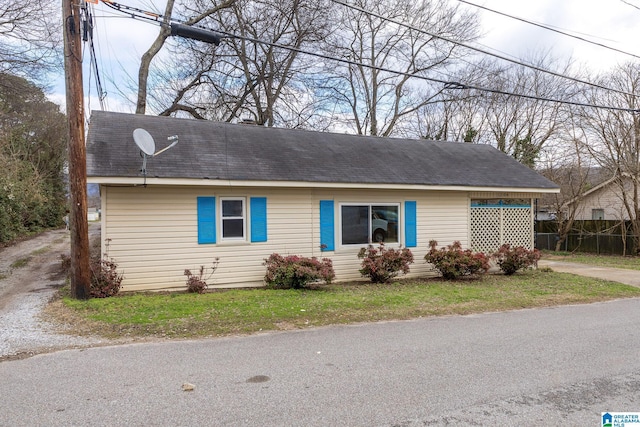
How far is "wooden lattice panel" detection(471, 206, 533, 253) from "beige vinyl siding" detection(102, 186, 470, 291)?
2102 millimetres

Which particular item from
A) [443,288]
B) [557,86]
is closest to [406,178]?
[443,288]

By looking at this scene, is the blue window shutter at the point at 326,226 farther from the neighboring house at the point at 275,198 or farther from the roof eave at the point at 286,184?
the roof eave at the point at 286,184

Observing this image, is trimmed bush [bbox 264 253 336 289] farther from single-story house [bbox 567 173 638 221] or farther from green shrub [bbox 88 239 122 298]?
single-story house [bbox 567 173 638 221]

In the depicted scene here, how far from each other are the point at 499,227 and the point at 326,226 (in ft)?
19.3

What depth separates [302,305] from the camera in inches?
316

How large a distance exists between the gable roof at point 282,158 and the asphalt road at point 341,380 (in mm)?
4698

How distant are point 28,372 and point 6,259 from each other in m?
12.8

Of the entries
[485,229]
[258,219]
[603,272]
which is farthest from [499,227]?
[258,219]

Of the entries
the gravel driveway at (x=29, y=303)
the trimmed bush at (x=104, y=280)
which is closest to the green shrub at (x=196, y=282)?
the trimmed bush at (x=104, y=280)

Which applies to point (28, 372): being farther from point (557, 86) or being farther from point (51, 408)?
point (557, 86)

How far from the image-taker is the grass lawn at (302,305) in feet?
21.5

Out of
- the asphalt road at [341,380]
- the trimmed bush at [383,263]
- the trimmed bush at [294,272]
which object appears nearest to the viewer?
the asphalt road at [341,380]

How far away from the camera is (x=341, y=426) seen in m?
3.40

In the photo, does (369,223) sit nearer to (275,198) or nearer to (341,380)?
(275,198)
